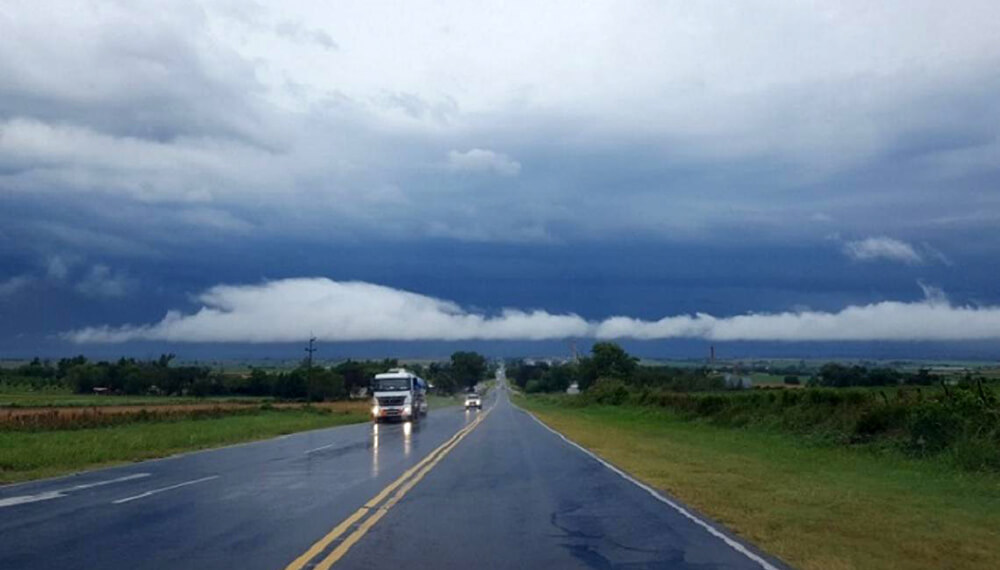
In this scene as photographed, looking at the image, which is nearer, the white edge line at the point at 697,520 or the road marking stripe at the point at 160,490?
the white edge line at the point at 697,520

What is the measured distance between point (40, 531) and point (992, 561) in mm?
12520

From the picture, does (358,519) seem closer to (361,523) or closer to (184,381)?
(361,523)

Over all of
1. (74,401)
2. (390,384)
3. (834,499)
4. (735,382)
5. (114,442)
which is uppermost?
(390,384)

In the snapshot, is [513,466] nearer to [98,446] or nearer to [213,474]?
[213,474]

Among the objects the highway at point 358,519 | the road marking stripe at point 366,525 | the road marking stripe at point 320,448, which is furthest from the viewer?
the road marking stripe at point 320,448

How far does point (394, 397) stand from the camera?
64.1 m

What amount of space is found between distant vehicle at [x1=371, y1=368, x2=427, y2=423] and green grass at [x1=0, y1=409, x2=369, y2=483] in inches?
211

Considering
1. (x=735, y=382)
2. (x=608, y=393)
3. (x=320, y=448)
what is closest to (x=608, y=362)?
(x=608, y=393)

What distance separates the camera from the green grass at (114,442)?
28000 mm

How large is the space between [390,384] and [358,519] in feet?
163

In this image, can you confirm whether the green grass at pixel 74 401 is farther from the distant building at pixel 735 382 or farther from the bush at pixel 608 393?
the distant building at pixel 735 382

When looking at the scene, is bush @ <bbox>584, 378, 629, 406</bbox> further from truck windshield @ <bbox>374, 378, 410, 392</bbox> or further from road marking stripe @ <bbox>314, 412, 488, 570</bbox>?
road marking stripe @ <bbox>314, 412, 488, 570</bbox>

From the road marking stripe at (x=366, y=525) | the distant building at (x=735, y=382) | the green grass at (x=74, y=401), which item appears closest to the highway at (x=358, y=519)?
the road marking stripe at (x=366, y=525)

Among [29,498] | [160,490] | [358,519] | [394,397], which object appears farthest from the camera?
[394,397]
